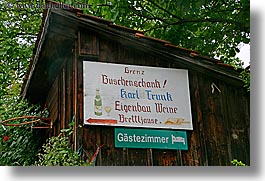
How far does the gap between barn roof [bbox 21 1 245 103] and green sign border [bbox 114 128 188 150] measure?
32 cm

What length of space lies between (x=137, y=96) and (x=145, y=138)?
0.16 meters

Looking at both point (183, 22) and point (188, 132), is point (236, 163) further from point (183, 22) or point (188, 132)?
point (183, 22)

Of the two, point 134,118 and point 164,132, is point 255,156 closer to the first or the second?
point 164,132

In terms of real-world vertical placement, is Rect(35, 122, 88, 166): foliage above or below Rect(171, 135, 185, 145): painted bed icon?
below

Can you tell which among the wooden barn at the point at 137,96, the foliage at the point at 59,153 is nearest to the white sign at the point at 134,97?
the wooden barn at the point at 137,96

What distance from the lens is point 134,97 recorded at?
183 cm

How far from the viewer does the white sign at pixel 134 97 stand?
1.79 meters

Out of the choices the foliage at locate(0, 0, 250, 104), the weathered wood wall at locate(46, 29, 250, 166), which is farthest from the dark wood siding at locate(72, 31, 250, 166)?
the foliage at locate(0, 0, 250, 104)

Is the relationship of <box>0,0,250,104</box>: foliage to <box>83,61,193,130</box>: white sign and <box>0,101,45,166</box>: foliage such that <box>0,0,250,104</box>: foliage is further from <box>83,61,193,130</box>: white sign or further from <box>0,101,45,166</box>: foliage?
<box>83,61,193,130</box>: white sign

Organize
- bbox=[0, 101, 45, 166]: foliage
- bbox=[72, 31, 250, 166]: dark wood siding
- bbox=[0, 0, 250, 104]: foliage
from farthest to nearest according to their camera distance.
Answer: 1. bbox=[0, 0, 250, 104]: foliage
2. bbox=[72, 31, 250, 166]: dark wood siding
3. bbox=[0, 101, 45, 166]: foliage

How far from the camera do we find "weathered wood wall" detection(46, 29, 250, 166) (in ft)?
5.86

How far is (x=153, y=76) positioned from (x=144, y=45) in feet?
0.47

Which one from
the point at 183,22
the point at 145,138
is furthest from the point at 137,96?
the point at 183,22

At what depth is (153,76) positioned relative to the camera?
1.89m
